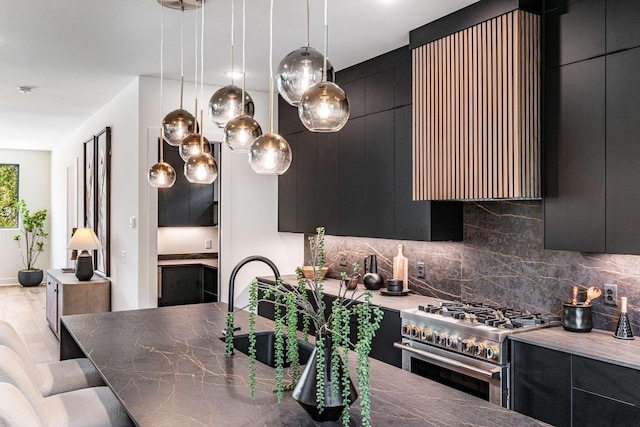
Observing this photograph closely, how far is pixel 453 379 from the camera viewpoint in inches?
130

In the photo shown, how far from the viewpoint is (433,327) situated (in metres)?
3.40

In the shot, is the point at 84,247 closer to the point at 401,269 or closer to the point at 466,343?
the point at 401,269

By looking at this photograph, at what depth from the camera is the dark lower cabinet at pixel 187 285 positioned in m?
5.86

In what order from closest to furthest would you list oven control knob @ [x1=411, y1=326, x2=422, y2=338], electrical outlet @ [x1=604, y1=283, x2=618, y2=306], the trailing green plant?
electrical outlet @ [x1=604, y1=283, x2=618, y2=306] → oven control knob @ [x1=411, y1=326, x2=422, y2=338] → the trailing green plant

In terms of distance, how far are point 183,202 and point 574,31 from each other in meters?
4.19

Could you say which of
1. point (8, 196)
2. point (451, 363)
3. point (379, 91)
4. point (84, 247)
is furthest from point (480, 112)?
point (8, 196)

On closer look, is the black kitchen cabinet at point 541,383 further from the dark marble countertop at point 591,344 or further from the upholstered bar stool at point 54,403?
the upholstered bar stool at point 54,403

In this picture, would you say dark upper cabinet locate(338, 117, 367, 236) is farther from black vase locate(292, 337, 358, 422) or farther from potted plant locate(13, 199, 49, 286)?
potted plant locate(13, 199, 49, 286)

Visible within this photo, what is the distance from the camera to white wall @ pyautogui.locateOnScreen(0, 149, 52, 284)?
36.5 feet

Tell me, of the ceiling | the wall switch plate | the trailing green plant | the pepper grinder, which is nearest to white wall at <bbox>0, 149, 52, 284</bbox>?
the trailing green plant

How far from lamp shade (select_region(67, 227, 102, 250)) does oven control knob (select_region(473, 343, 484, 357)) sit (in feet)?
15.0

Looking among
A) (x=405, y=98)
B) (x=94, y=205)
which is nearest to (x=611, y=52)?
(x=405, y=98)

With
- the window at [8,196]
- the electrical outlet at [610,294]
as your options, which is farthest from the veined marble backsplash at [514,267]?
the window at [8,196]

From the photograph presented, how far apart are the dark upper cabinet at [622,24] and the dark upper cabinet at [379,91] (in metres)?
1.70
